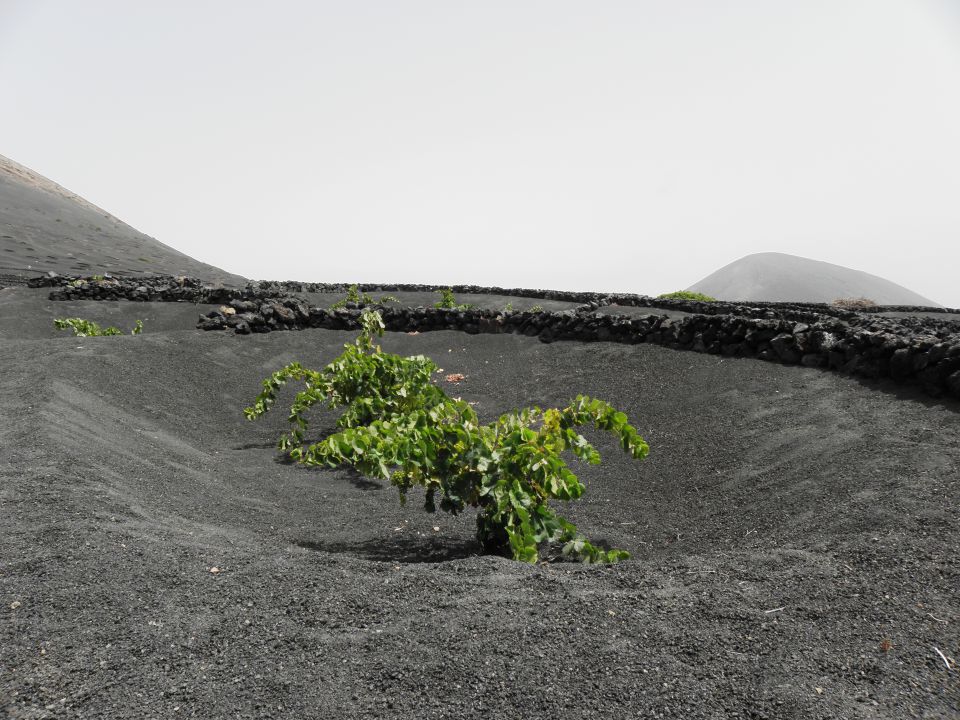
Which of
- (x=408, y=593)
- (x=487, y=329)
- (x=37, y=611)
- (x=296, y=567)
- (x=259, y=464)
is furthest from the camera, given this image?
(x=487, y=329)

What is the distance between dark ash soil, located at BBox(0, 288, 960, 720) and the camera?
2.82 meters

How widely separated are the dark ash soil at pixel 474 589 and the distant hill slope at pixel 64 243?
3752cm

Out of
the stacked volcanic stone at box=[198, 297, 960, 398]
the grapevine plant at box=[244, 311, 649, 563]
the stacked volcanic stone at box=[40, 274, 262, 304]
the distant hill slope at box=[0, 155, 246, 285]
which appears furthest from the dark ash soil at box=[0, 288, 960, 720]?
the distant hill slope at box=[0, 155, 246, 285]

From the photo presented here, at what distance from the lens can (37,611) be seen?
3268 mm

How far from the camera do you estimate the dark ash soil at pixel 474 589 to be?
2818 mm

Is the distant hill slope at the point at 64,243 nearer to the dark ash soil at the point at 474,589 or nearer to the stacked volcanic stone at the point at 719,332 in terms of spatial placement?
Answer: the stacked volcanic stone at the point at 719,332

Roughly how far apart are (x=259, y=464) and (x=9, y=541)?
4.93 meters

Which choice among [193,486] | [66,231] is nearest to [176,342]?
[193,486]

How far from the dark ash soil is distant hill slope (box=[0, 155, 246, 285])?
1477 inches

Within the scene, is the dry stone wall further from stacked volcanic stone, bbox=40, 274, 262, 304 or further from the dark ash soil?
the dark ash soil

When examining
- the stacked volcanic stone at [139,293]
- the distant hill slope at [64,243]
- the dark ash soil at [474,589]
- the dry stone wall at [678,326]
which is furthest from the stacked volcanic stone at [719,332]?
the distant hill slope at [64,243]

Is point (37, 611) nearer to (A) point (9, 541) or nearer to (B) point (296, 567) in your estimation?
(A) point (9, 541)

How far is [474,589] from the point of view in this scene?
3832mm

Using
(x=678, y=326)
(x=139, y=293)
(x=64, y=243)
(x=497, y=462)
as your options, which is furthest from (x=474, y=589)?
(x=64, y=243)
